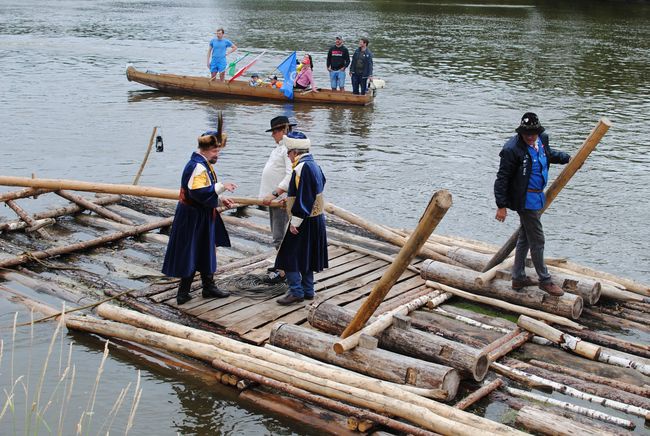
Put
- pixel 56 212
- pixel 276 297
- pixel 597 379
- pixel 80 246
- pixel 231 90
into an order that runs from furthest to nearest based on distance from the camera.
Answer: pixel 231 90 < pixel 56 212 < pixel 80 246 < pixel 276 297 < pixel 597 379

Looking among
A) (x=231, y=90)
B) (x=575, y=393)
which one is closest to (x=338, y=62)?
(x=231, y=90)

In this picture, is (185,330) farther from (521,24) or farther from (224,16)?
(224,16)

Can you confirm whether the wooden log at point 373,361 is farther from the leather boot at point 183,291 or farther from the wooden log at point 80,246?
the wooden log at point 80,246

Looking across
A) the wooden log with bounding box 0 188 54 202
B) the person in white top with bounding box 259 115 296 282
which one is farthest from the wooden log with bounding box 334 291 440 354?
the wooden log with bounding box 0 188 54 202

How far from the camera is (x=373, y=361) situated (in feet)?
23.5

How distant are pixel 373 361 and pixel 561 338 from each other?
1987 mm

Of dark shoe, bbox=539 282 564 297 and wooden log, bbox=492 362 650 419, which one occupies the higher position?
dark shoe, bbox=539 282 564 297

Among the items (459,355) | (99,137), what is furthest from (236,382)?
(99,137)

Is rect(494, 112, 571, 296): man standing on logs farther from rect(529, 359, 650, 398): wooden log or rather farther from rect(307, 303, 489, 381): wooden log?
rect(307, 303, 489, 381): wooden log

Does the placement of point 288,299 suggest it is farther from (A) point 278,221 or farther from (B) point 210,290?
(A) point 278,221

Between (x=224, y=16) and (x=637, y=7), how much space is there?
30601 millimetres

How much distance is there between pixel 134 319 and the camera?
8094 mm

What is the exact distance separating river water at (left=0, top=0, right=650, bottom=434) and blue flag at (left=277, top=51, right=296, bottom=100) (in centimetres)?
46

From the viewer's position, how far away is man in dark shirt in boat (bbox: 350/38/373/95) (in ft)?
78.3
